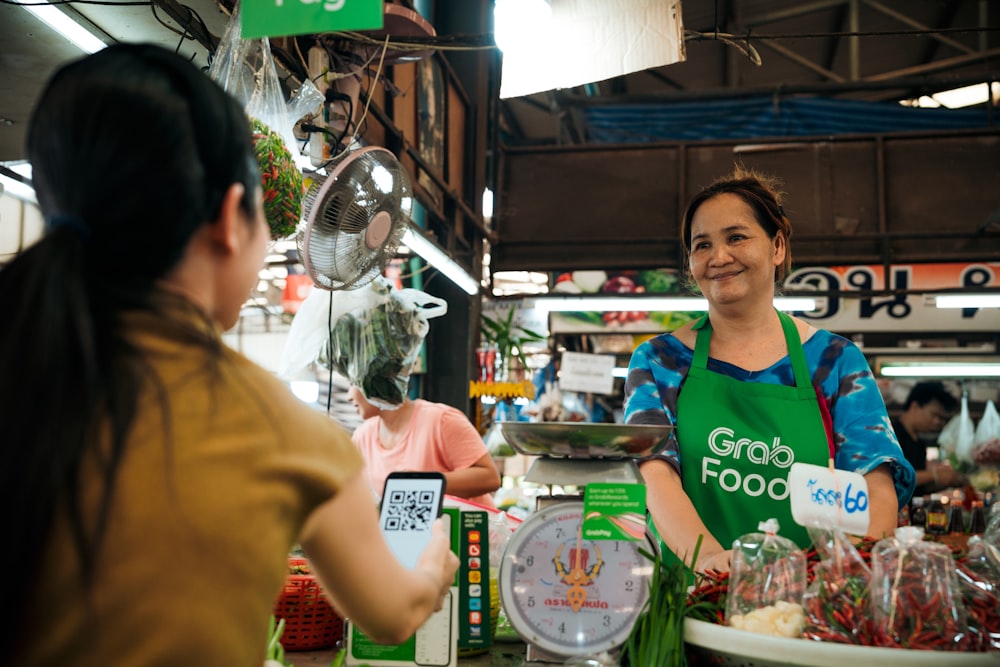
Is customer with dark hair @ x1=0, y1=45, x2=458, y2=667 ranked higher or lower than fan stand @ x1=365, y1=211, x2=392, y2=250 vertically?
lower

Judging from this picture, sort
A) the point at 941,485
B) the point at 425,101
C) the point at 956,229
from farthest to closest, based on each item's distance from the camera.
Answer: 1. the point at 941,485
2. the point at 956,229
3. the point at 425,101

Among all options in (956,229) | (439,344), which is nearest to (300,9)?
(439,344)

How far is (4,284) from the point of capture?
765 mm

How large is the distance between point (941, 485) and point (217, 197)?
7212 mm

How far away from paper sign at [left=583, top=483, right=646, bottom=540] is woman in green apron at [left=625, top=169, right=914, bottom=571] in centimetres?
42

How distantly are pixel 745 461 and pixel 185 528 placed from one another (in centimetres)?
151

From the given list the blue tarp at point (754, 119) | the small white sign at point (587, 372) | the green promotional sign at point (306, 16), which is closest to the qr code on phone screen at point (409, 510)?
the green promotional sign at point (306, 16)

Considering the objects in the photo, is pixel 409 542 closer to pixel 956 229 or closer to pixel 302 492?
pixel 302 492

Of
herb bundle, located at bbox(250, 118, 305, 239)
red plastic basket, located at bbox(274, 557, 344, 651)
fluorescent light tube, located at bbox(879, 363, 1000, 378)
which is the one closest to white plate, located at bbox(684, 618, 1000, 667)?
red plastic basket, located at bbox(274, 557, 344, 651)

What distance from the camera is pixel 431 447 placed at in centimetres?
380

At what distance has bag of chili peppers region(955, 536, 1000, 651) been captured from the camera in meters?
1.25

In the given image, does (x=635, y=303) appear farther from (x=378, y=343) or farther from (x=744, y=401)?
(x=744, y=401)

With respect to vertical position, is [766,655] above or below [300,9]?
below

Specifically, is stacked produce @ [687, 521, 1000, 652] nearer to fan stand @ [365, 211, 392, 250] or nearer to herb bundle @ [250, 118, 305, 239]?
herb bundle @ [250, 118, 305, 239]
